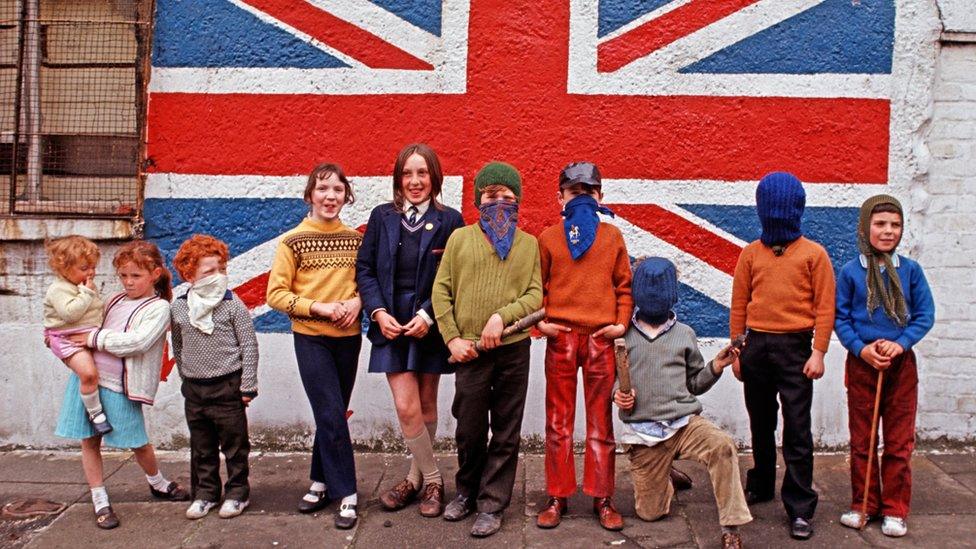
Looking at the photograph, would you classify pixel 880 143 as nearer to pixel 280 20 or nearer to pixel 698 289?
pixel 698 289

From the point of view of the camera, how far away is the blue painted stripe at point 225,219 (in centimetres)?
534

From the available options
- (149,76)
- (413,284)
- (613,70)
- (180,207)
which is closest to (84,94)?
(149,76)

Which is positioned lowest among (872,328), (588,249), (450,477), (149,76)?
(450,477)

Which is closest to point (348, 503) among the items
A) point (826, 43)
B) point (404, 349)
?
point (404, 349)

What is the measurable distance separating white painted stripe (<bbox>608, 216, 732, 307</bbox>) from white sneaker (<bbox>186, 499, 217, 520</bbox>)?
8.87 feet

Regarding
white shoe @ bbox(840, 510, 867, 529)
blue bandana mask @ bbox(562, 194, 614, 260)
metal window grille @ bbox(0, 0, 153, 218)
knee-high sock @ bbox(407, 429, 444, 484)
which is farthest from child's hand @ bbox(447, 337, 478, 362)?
metal window grille @ bbox(0, 0, 153, 218)

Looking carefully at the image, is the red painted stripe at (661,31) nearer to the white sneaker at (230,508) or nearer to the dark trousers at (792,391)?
the dark trousers at (792,391)

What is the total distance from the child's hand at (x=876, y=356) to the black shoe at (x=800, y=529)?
780 mm

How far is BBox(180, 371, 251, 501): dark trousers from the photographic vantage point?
4277 mm

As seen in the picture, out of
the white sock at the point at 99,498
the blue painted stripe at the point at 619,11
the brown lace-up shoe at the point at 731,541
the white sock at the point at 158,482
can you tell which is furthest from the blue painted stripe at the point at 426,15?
the brown lace-up shoe at the point at 731,541

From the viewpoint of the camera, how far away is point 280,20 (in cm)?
531

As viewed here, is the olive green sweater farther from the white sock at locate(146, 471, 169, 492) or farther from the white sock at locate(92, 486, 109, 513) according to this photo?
the white sock at locate(92, 486, 109, 513)

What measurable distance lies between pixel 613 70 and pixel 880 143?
1.61m

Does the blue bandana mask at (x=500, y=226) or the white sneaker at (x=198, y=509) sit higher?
the blue bandana mask at (x=500, y=226)
